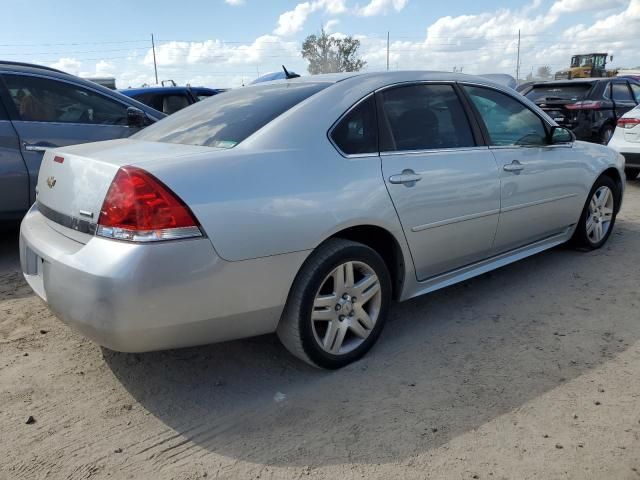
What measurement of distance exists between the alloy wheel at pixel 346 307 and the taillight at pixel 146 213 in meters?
0.78

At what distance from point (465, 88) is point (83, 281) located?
264 cm

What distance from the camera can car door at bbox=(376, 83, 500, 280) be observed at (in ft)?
9.63

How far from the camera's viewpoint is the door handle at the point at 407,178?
285 centimetres

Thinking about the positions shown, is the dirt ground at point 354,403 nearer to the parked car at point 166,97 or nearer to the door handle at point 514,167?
the door handle at point 514,167

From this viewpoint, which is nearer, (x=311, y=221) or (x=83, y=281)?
(x=83, y=281)

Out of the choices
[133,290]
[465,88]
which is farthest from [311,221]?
[465,88]

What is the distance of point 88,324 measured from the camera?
2.20m

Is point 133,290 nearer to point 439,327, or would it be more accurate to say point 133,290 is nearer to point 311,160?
point 311,160

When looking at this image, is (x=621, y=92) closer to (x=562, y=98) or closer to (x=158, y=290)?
(x=562, y=98)

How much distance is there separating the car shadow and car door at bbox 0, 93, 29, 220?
2137 mm

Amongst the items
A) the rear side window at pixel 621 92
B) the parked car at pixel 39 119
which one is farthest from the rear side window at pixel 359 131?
the rear side window at pixel 621 92

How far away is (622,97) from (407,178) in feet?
29.4

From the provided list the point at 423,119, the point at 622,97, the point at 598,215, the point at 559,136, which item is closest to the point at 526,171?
the point at 559,136

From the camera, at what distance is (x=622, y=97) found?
989 cm
